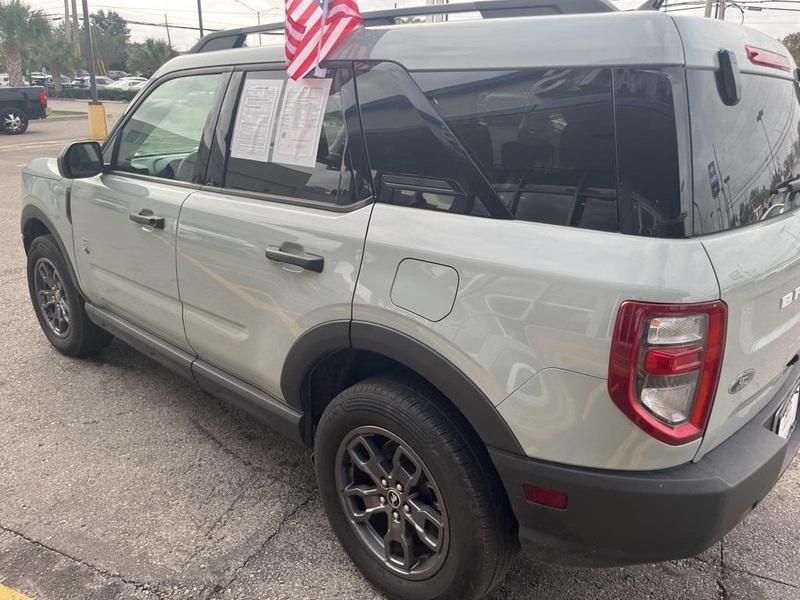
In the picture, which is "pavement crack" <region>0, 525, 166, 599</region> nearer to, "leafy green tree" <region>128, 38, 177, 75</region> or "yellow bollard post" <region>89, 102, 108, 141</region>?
"yellow bollard post" <region>89, 102, 108, 141</region>

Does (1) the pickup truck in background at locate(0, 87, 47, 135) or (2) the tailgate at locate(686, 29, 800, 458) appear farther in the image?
(1) the pickup truck in background at locate(0, 87, 47, 135)

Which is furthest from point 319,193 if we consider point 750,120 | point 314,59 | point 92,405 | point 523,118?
point 92,405

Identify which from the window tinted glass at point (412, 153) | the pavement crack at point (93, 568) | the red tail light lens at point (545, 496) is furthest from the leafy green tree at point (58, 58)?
the red tail light lens at point (545, 496)

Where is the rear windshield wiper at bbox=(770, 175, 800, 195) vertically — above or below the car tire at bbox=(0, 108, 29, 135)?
above

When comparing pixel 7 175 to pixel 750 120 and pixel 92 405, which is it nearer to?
pixel 92 405

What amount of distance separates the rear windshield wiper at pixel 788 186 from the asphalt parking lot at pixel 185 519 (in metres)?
1.38

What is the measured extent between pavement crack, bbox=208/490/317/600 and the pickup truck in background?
1956 centimetres

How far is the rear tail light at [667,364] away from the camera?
1606mm

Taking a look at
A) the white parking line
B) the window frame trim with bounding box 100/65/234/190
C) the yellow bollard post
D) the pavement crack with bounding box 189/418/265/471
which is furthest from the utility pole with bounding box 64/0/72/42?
the pavement crack with bounding box 189/418/265/471

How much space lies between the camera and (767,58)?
81.5 inches

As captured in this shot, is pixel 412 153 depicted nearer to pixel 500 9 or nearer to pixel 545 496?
pixel 500 9

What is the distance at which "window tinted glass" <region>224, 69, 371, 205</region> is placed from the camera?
225 centimetres

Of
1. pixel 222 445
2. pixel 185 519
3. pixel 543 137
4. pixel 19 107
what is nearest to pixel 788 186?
pixel 543 137

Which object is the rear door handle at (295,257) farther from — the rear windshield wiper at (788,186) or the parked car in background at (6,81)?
the parked car in background at (6,81)
